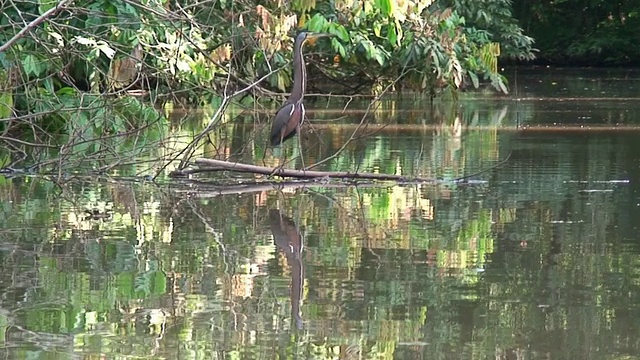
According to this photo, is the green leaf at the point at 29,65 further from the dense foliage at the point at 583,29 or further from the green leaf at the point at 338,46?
the dense foliage at the point at 583,29

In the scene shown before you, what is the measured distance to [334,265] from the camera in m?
5.31

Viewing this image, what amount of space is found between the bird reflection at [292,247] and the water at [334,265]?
0.04 ft

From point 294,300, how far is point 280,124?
4302mm

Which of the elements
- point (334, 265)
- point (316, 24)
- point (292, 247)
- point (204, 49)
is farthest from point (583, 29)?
point (334, 265)

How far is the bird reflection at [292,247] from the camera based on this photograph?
15.0ft

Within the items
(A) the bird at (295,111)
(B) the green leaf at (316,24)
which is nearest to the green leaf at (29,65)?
(A) the bird at (295,111)

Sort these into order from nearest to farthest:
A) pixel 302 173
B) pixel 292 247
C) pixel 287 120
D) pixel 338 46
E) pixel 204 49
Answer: pixel 292 247, pixel 302 173, pixel 287 120, pixel 204 49, pixel 338 46

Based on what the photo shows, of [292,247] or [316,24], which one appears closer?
[292,247]

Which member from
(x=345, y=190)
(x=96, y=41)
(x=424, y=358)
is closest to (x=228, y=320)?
(x=424, y=358)

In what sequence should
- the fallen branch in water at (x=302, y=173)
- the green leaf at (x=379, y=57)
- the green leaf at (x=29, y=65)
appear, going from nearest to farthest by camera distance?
1. the fallen branch in water at (x=302, y=173)
2. the green leaf at (x=29, y=65)
3. the green leaf at (x=379, y=57)

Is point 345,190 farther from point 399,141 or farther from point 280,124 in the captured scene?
point 399,141

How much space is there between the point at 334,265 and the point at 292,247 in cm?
53

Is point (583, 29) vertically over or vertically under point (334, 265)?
over

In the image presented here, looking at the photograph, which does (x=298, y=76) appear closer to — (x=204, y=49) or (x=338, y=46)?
(x=204, y=49)
